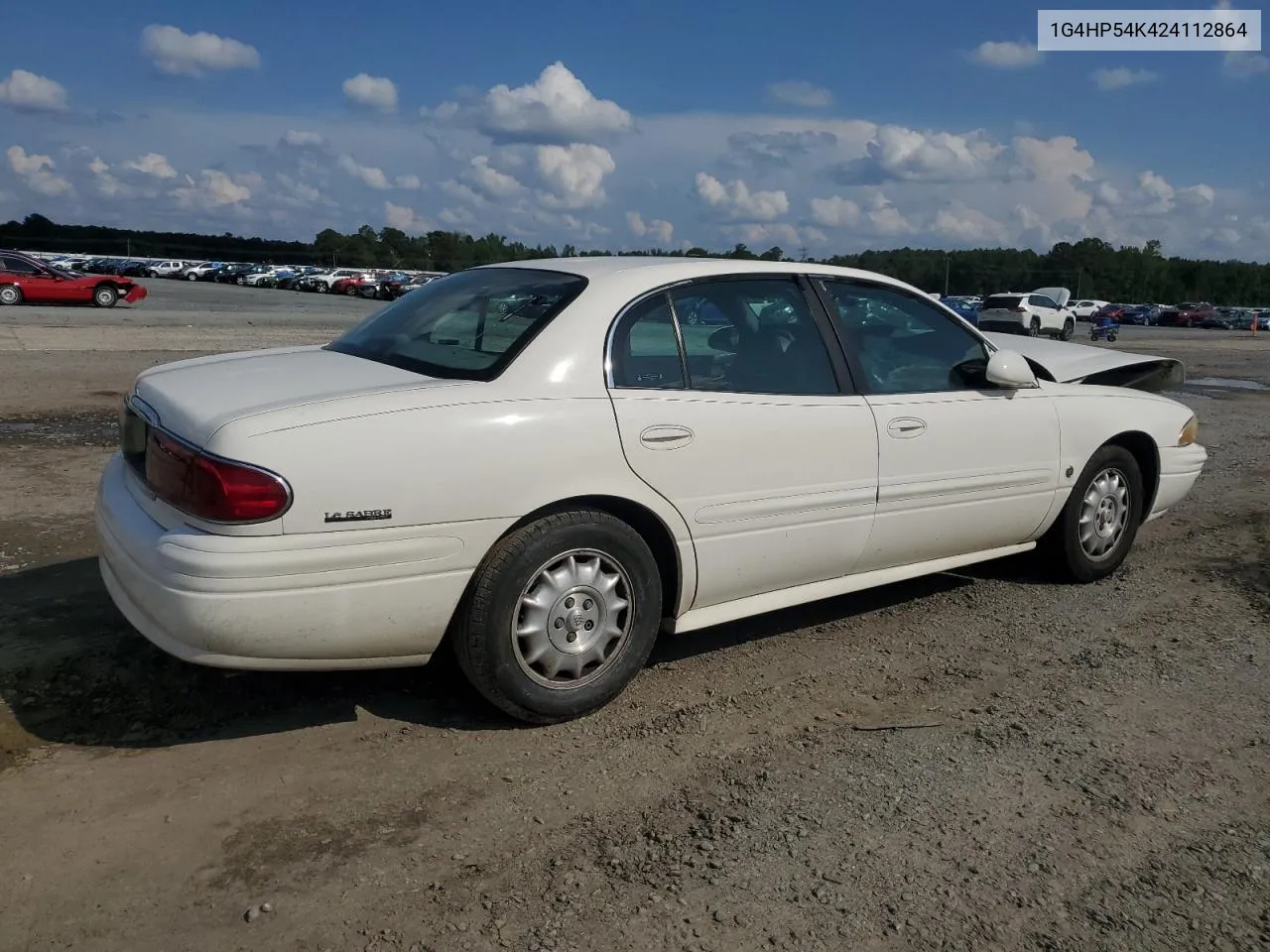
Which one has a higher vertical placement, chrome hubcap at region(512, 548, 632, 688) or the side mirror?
the side mirror

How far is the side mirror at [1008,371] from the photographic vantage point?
15.2 feet

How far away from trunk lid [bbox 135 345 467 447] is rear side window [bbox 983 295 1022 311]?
37620 mm

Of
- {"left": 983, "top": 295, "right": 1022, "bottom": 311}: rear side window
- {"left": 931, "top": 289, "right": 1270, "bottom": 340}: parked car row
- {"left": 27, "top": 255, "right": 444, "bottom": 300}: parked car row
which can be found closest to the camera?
{"left": 931, "top": 289, "right": 1270, "bottom": 340}: parked car row

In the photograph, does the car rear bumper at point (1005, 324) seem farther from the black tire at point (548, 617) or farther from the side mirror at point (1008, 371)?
the black tire at point (548, 617)

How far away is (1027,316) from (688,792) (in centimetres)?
3660

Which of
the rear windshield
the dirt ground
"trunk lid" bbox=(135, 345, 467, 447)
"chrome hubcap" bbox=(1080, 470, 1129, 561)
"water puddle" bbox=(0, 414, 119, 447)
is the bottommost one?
the dirt ground

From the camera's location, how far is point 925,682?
4105 mm

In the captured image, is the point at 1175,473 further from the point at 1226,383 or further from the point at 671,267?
the point at 1226,383

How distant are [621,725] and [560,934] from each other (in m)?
1.19

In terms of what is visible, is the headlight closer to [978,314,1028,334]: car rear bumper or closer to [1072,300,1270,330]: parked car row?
[978,314,1028,334]: car rear bumper

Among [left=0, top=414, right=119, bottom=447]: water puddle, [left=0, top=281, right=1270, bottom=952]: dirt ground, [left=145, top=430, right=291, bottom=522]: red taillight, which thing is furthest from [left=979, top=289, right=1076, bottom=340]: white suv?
[left=145, top=430, right=291, bottom=522]: red taillight

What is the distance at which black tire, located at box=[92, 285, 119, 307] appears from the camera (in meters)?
30.3

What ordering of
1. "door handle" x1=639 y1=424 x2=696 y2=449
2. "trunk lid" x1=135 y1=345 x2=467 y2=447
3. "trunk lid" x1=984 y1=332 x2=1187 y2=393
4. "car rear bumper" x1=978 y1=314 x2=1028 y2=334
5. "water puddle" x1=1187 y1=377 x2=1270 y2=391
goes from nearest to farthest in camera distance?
"trunk lid" x1=135 y1=345 x2=467 y2=447
"door handle" x1=639 y1=424 x2=696 y2=449
"trunk lid" x1=984 y1=332 x2=1187 y2=393
"water puddle" x1=1187 y1=377 x2=1270 y2=391
"car rear bumper" x1=978 y1=314 x2=1028 y2=334

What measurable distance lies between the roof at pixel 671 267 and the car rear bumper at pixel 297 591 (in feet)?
3.96
